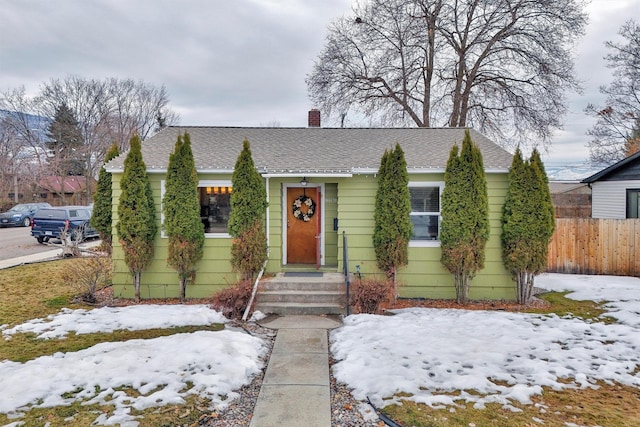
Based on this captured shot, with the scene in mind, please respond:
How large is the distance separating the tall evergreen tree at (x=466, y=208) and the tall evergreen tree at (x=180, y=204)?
5.30m

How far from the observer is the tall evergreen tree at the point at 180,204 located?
772 cm

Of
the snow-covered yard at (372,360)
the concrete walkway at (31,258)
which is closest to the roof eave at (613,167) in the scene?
the snow-covered yard at (372,360)

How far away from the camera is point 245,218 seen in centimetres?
767

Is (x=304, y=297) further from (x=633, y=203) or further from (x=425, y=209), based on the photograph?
(x=633, y=203)

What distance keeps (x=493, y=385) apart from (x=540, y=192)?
4916 millimetres

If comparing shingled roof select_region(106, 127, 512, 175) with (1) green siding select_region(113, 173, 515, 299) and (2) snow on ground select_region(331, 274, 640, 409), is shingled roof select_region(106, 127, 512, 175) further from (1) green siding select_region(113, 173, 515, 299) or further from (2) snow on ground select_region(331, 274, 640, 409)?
(2) snow on ground select_region(331, 274, 640, 409)

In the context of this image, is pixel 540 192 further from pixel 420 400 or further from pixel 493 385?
pixel 420 400

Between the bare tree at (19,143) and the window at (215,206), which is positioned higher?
the bare tree at (19,143)

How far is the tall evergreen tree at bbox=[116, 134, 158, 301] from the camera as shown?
25.0 feet

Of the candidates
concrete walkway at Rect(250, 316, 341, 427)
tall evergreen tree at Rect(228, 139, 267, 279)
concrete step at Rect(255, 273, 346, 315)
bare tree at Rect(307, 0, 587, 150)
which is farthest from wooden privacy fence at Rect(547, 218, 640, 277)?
bare tree at Rect(307, 0, 587, 150)

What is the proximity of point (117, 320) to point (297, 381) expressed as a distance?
13.0 ft

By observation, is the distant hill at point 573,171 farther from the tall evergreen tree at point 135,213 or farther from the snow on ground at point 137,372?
the snow on ground at point 137,372

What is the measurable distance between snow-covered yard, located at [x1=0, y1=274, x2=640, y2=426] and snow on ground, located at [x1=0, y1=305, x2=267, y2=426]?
13mm

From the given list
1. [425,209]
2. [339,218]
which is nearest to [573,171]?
[425,209]
